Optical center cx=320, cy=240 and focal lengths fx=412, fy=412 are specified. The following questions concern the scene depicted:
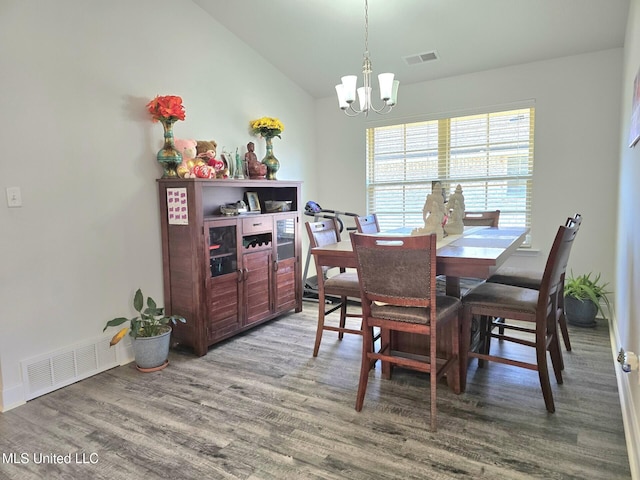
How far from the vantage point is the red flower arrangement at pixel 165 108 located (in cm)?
304

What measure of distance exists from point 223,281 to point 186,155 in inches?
41.3

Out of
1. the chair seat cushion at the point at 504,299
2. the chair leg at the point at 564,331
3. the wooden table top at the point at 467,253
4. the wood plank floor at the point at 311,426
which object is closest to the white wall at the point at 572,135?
the chair leg at the point at 564,331

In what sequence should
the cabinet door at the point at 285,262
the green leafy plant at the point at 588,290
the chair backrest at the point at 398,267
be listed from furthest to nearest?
1. the cabinet door at the point at 285,262
2. the green leafy plant at the point at 588,290
3. the chair backrest at the point at 398,267

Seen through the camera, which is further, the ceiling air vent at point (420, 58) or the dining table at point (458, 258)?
the ceiling air vent at point (420, 58)

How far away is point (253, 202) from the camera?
3.98 m

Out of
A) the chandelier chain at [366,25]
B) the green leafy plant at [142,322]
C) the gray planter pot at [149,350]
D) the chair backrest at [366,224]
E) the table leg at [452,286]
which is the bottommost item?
the gray planter pot at [149,350]

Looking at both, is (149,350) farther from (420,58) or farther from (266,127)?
(420,58)

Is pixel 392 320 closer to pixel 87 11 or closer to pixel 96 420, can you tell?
pixel 96 420

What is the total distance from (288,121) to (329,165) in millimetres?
805

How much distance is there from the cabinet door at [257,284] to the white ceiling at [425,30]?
2068mm

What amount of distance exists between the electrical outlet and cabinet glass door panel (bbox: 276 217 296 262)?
6.56 feet

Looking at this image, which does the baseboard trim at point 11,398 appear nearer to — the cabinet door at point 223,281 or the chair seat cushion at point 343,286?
the cabinet door at point 223,281

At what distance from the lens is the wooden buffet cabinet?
10.3 ft

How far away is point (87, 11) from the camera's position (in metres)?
2.79
